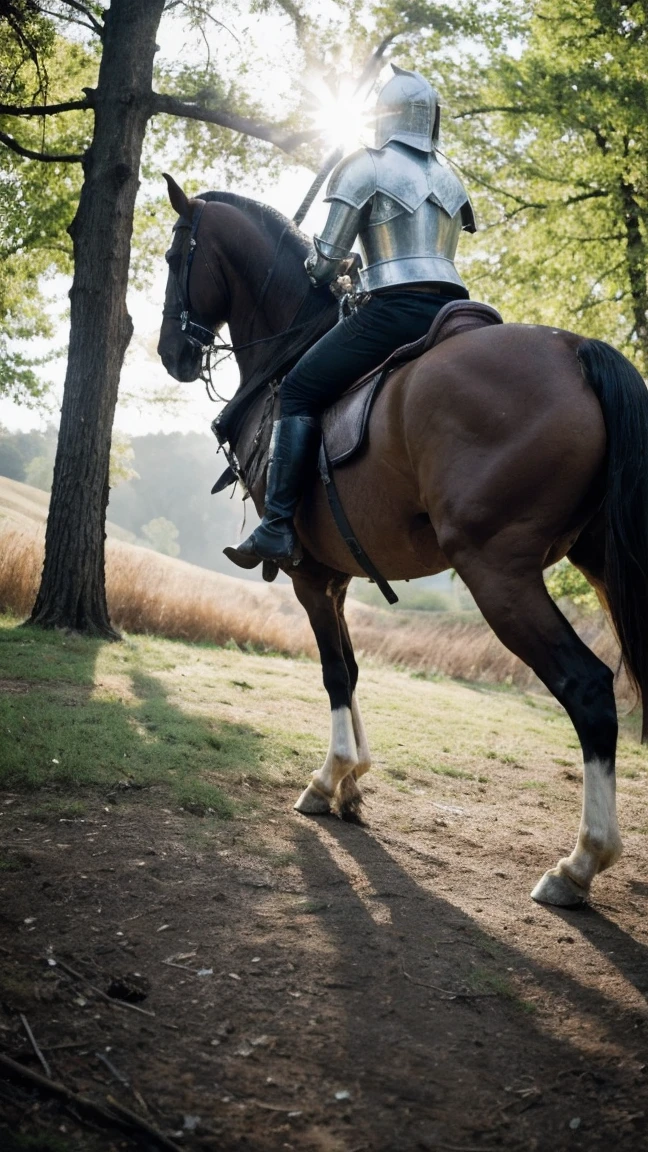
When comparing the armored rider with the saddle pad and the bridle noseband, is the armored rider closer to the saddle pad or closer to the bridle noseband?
the saddle pad

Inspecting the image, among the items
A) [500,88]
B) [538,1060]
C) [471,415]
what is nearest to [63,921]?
[538,1060]

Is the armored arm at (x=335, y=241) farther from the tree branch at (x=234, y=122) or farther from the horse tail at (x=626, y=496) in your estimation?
the tree branch at (x=234, y=122)

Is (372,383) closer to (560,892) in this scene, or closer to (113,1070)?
(560,892)

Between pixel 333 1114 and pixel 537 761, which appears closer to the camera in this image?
pixel 333 1114

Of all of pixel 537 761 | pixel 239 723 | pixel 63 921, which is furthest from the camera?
pixel 537 761

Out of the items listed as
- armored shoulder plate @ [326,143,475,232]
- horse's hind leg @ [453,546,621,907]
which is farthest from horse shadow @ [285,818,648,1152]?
armored shoulder plate @ [326,143,475,232]

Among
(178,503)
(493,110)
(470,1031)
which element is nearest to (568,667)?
(470,1031)

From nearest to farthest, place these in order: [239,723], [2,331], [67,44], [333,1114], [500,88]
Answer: [333,1114]
[239,723]
[67,44]
[500,88]
[2,331]

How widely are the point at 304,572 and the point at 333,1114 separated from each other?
3197mm

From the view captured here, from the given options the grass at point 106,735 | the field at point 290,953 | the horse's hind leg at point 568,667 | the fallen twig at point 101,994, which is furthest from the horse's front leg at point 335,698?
the fallen twig at point 101,994

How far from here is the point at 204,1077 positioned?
1.98 meters

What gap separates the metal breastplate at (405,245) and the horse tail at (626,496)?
1024 millimetres

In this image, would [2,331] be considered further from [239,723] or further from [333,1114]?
[333,1114]

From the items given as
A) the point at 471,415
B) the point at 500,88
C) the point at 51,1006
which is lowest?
the point at 51,1006
